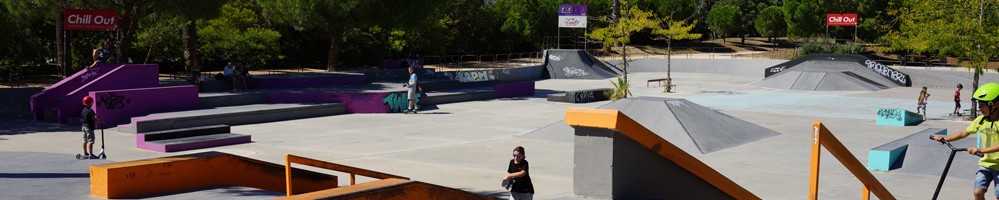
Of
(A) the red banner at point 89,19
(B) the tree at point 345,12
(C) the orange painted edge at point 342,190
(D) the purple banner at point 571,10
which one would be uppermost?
(D) the purple banner at point 571,10

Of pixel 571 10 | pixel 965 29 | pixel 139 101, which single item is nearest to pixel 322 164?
pixel 139 101

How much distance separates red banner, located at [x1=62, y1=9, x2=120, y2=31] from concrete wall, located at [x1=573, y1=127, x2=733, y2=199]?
23.7m

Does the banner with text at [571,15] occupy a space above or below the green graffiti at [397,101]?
above

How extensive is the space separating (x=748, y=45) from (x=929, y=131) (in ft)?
234

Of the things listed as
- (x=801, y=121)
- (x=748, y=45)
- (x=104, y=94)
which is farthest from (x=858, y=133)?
(x=748, y=45)

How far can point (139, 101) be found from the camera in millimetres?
23219

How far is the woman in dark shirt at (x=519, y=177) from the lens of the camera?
8.92 metres

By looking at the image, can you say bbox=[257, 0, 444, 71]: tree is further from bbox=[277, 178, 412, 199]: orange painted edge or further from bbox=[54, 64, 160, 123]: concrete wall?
bbox=[277, 178, 412, 199]: orange painted edge

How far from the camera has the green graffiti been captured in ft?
92.0

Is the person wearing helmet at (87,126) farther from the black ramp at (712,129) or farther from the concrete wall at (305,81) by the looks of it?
the concrete wall at (305,81)

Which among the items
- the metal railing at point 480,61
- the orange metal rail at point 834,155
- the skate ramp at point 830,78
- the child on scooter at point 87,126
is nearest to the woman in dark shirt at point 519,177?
the orange metal rail at point 834,155

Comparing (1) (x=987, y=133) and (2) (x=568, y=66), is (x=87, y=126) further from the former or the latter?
(2) (x=568, y=66)

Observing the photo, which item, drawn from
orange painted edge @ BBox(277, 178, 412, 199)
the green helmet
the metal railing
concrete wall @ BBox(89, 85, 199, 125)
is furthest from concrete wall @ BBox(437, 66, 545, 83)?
the green helmet

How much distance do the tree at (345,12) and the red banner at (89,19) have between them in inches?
453
